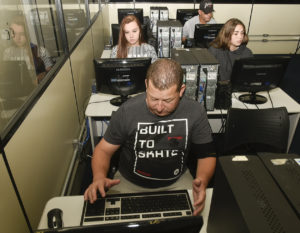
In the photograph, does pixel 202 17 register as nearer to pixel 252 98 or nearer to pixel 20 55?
pixel 252 98

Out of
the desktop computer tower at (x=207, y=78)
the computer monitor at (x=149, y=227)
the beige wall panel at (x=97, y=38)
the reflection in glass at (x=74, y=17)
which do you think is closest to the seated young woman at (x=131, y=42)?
the reflection in glass at (x=74, y=17)

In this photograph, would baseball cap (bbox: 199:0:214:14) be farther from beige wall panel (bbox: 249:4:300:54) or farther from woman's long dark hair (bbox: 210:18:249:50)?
beige wall panel (bbox: 249:4:300:54)

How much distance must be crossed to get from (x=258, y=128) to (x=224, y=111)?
0.40 m

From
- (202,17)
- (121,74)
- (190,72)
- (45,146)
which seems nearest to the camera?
(45,146)

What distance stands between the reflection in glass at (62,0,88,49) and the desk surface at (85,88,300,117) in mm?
992

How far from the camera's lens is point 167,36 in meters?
2.93

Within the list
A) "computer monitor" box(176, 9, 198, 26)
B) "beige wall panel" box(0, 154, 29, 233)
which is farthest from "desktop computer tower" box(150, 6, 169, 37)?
"beige wall panel" box(0, 154, 29, 233)

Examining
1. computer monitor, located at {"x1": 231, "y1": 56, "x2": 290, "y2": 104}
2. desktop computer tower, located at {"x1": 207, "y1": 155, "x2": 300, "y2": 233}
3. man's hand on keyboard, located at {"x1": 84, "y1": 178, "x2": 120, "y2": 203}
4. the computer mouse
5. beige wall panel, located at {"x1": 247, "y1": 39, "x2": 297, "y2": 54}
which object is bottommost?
beige wall panel, located at {"x1": 247, "y1": 39, "x2": 297, "y2": 54}

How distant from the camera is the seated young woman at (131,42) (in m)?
2.59

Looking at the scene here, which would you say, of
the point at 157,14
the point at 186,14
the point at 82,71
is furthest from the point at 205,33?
the point at 82,71

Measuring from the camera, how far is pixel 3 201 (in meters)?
1.06

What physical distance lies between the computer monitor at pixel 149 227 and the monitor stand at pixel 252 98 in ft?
5.98

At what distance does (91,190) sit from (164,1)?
5.08m

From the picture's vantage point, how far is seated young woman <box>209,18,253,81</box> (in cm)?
261
